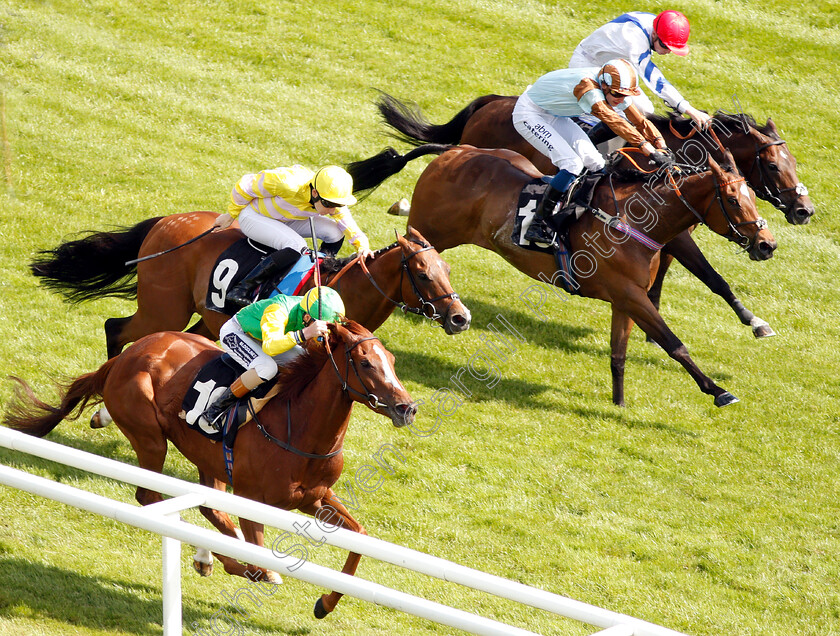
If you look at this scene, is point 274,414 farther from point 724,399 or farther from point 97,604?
point 724,399

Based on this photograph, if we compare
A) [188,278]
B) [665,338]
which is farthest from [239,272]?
[665,338]

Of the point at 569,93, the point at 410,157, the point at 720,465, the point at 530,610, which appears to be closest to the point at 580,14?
the point at 410,157

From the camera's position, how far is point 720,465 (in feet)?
24.2

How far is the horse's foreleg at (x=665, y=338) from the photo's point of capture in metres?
7.48

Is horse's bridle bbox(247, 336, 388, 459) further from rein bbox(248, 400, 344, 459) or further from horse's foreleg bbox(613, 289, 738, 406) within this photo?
horse's foreleg bbox(613, 289, 738, 406)

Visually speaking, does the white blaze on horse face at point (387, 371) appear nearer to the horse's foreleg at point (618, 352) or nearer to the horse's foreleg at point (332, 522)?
the horse's foreleg at point (332, 522)

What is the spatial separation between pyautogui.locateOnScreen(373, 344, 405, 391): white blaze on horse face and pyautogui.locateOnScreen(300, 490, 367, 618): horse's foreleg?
34.1 inches

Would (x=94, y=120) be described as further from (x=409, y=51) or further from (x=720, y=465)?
(x=720, y=465)

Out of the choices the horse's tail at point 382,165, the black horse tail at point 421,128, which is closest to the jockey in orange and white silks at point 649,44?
the horse's tail at point 382,165

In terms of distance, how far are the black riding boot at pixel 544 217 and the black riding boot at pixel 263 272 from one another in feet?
7.20

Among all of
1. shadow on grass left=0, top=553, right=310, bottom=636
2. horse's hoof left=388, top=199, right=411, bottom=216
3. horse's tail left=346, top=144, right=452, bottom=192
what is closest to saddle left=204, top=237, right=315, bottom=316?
shadow on grass left=0, top=553, right=310, bottom=636

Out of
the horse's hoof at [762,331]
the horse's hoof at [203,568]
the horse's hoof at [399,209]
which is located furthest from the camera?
the horse's hoof at [399,209]

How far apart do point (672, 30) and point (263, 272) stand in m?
4.02

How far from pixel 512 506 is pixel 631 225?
2426mm
